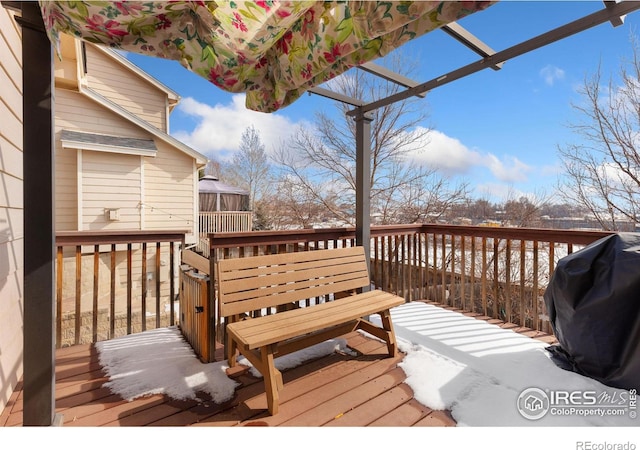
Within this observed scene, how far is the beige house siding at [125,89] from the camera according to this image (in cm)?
710

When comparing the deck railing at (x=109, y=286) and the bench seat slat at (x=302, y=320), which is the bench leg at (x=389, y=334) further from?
the deck railing at (x=109, y=286)

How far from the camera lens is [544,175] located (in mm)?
8156

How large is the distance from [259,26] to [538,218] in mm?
9712

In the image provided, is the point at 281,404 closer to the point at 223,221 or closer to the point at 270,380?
the point at 270,380

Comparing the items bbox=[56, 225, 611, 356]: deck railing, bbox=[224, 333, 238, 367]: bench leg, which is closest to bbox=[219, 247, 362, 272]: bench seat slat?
bbox=[56, 225, 611, 356]: deck railing

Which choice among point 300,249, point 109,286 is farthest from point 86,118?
point 300,249

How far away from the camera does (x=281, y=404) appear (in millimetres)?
1735

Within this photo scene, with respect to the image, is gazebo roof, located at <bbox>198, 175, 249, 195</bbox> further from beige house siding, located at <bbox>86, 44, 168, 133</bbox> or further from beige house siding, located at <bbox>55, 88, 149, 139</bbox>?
beige house siding, located at <bbox>55, 88, 149, 139</bbox>

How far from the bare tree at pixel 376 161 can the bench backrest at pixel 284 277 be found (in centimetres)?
613

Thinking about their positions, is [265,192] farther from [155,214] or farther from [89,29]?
[89,29]

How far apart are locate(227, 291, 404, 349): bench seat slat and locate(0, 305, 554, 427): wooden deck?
0.40 meters

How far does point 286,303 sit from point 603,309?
79.5 inches

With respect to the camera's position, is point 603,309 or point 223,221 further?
point 223,221

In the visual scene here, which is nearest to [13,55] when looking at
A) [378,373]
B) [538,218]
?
[378,373]
